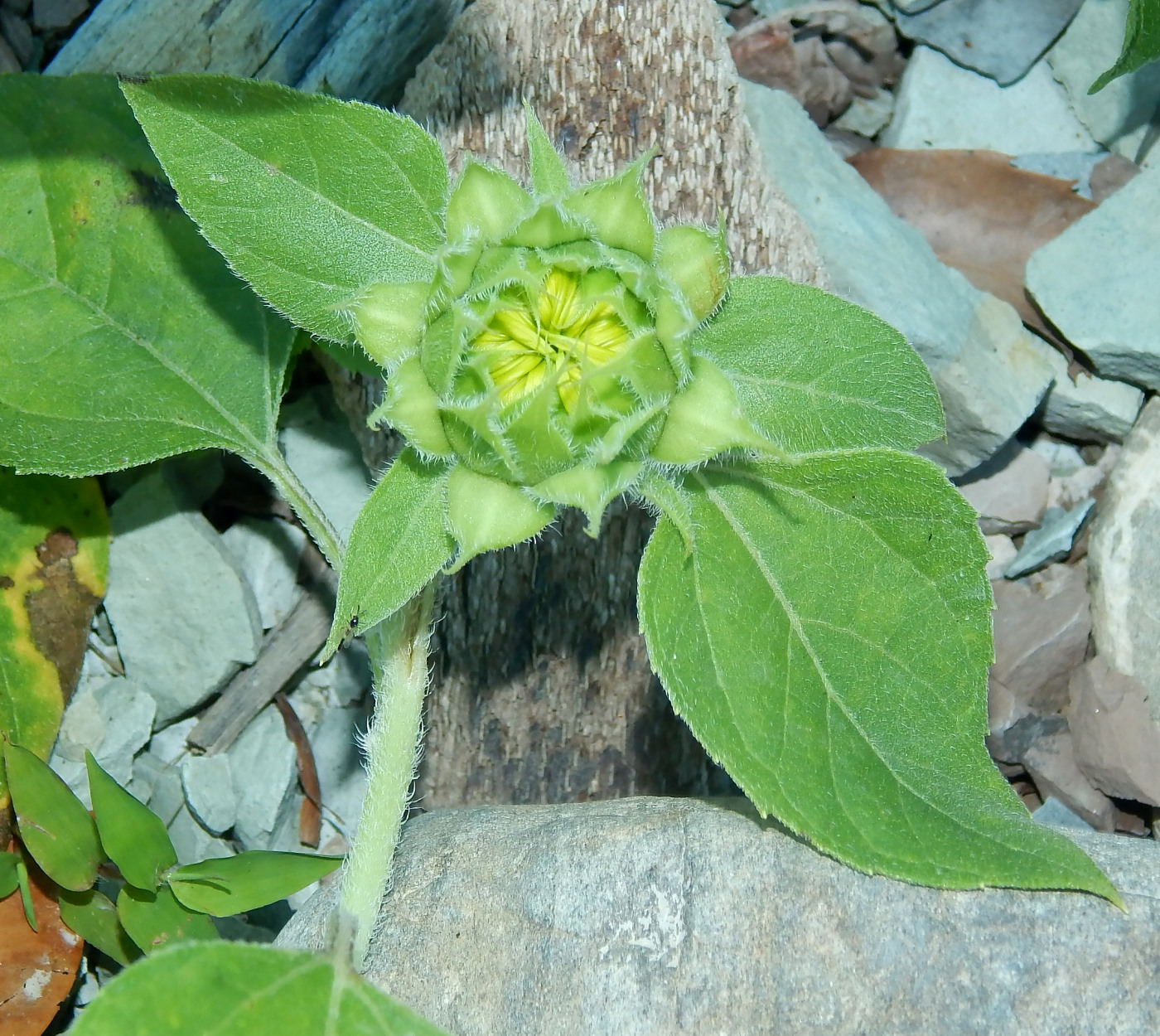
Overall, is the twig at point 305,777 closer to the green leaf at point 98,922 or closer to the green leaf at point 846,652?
the green leaf at point 98,922

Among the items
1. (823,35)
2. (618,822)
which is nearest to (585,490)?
(618,822)

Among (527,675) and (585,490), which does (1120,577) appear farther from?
(585,490)

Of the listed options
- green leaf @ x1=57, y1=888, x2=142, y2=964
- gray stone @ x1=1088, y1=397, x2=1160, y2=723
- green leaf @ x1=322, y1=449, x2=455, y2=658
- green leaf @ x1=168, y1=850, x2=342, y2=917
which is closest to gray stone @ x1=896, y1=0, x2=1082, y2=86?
gray stone @ x1=1088, y1=397, x2=1160, y2=723

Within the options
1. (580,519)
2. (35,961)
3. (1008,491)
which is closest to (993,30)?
(1008,491)

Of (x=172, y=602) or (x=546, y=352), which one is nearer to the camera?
(x=546, y=352)

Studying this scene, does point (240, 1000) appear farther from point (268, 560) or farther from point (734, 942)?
point (268, 560)
